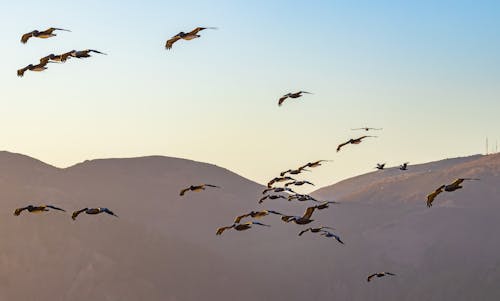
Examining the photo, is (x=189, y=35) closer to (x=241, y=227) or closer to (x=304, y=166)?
(x=241, y=227)

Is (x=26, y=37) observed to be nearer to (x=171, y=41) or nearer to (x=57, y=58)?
(x=57, y=58)

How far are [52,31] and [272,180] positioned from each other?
27.0 meters

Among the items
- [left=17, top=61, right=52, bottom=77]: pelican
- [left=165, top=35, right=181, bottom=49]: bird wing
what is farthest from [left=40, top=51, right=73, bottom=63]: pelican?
[left=165, top=35, right=181, bottom=49]: bird wing

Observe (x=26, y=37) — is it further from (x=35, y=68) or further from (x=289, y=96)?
(x=289, y=96)

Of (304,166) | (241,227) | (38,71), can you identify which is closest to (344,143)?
(304,166)

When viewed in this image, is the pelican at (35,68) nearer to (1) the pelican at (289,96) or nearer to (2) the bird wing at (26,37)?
(2) the bird wing at (26,37)

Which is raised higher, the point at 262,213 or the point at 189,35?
the point at 189,35

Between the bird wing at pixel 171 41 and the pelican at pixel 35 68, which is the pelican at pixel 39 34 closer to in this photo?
the pelican at pixel 35 68

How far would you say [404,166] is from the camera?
65.3 m

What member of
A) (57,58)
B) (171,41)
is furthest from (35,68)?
(171,41)

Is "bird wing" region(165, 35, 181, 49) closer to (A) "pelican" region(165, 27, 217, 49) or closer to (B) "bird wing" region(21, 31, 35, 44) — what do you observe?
(A) "pelican" region(165, 27, 217, 49)

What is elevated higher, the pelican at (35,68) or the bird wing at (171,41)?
the bird wing at (171,41)

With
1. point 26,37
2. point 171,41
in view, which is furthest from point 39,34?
point 171,41

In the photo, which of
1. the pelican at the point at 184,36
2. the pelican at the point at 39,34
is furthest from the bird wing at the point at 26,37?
the pelican at the point at 184,36
